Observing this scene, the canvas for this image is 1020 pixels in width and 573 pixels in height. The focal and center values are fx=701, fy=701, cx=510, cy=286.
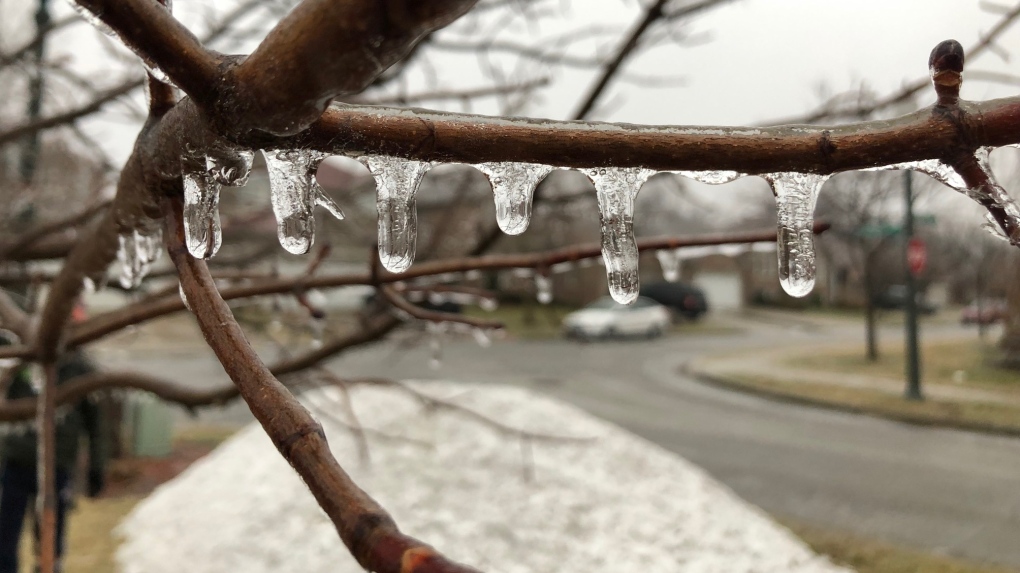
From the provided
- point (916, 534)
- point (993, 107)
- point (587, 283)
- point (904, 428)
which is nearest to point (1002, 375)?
point (904, 428)

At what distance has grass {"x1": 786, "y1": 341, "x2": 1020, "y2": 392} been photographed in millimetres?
9070

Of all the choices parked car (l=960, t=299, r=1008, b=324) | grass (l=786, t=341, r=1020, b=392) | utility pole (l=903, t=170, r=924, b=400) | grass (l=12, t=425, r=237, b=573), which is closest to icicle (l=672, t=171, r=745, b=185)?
grass (l=12, t=425, r=237, b=573)

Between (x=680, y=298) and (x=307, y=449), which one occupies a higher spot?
(x=307, y=449)

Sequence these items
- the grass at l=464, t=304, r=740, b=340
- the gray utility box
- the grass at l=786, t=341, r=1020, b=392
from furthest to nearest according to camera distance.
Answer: the grass at l=464, t=304, r=740, b=340 < the gray utility box < the grass at l=786, t=341, r=1020, b=392

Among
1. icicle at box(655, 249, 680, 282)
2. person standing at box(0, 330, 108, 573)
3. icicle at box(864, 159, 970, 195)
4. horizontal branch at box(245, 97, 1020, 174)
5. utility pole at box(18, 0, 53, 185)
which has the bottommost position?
person standing at box(0, 330, 108, 573)

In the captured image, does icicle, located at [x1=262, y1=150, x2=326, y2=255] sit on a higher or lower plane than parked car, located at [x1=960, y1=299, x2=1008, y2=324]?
higher

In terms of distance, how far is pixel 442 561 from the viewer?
0.51 meters

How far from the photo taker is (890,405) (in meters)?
9.99

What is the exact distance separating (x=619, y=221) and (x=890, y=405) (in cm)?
1058

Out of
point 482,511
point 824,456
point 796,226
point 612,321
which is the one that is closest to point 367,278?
point 796,226

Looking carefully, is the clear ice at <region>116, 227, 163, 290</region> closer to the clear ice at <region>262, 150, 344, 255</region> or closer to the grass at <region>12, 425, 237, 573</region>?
the clear ice at <region>262, 150, 344, 255</region>

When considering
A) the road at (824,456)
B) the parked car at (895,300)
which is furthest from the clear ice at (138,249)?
the parked car at (895,300)

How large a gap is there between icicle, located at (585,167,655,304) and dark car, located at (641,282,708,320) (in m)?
25.0

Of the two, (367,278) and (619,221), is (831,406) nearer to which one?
(367,278)
